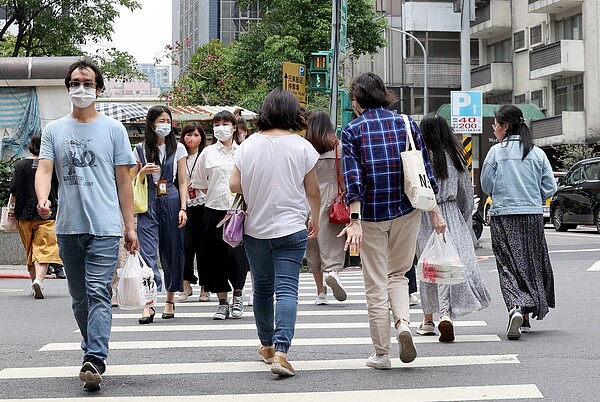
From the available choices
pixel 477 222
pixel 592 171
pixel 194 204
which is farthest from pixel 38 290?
pixel 592 171

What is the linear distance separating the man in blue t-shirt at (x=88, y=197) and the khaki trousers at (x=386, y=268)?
5.40ft

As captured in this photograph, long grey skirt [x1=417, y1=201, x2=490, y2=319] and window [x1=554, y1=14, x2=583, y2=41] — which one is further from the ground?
window [x1=554, y1=14, x2=583, y2=41]

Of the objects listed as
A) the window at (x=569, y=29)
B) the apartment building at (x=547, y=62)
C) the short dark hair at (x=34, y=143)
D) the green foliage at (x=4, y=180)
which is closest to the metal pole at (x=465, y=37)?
the green foliage at (x=4, y=180)

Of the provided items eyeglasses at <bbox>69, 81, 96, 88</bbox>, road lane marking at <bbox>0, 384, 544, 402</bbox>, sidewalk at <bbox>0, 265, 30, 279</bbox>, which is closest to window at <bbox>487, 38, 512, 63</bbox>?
sidewalk at <bbox>0, 265, 30, 279</bbox>

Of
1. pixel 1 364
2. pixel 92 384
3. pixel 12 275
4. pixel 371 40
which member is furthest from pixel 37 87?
pixel 371 40

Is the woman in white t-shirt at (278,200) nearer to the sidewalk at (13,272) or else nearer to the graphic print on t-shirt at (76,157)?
the graphic print on t-shirt at (76,157)

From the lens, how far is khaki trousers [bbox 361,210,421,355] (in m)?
6.76

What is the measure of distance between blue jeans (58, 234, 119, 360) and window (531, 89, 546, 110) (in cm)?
4068

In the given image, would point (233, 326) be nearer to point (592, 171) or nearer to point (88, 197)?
point (88, 197)

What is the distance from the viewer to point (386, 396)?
5926 mm

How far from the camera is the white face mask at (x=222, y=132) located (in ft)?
32.7

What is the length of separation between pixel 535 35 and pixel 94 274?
42.0 m

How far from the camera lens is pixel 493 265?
17844 mm

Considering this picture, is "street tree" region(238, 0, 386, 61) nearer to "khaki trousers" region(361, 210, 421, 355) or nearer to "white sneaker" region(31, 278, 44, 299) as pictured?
"white sneaker" region(31, 278, 44, 299)
